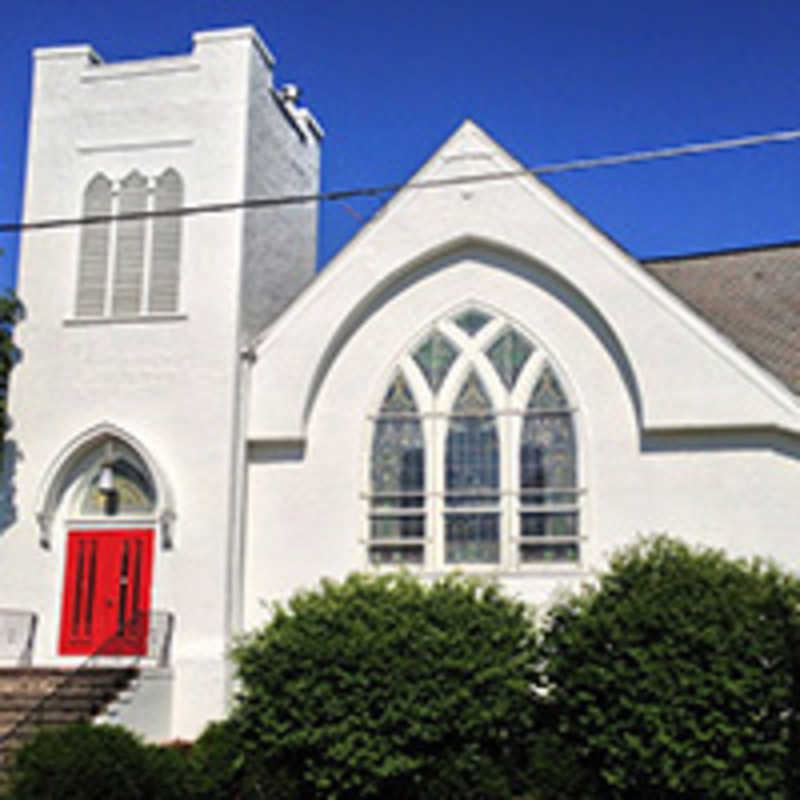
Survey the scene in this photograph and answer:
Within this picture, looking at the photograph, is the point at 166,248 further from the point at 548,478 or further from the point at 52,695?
the point at 52,695

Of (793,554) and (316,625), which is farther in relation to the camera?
(793,554)

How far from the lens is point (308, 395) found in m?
17.8

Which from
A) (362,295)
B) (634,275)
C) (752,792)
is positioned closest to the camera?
(752,792)

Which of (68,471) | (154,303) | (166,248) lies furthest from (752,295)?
(68,471)

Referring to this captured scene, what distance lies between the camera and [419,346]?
708 inches

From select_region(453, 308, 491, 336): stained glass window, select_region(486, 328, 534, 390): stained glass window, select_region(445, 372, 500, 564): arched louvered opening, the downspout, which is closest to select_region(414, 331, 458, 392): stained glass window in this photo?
select_region(453, 308, 491, 336): stained glass window

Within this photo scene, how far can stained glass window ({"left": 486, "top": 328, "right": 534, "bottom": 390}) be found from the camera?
17.5 metres

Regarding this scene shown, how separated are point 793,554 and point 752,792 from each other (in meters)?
4.56

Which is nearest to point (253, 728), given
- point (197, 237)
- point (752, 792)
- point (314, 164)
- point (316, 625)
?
point (316, 625)

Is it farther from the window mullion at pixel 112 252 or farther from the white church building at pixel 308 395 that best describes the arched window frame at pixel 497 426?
the window mullion at pixel 112 252

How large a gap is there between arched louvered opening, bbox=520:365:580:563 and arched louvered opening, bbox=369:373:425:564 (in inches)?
A: 62.4

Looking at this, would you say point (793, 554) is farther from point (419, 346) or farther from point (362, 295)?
point (362, 295)

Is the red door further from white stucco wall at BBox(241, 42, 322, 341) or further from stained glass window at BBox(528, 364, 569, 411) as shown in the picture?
stained glass window at BBox(528, 364, 569, 411)

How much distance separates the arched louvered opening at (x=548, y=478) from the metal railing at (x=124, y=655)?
217 inches
